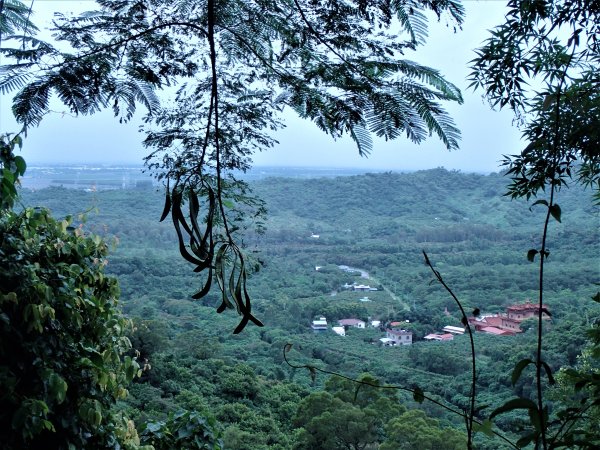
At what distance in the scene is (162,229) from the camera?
4.01 m

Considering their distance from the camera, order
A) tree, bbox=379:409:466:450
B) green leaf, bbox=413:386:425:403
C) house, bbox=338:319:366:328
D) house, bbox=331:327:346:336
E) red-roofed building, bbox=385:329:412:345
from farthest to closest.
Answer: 1. house, bbox=331:327:346:336
2. house, bbox=338:319:366:328
3. red-roofed building, bbox=385:329:412:345
4. tree, bbox=379:409:466:450
5. green leaf, bbox=413:386:425:403

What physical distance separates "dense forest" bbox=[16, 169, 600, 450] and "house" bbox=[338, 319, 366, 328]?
58mm

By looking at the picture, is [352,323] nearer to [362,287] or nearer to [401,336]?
[362,287]

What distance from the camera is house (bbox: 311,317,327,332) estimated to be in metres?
3.76

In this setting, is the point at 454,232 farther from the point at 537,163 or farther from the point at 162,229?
the point at 537,163

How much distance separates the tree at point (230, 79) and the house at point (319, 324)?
237cm

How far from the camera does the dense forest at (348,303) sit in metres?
2.12

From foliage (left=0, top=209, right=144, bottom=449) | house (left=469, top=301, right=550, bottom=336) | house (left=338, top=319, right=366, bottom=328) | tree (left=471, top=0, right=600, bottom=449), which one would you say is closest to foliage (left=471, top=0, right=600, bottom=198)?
tree (left=471, top=0, right=600, bottom=449)

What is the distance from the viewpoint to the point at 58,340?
1454mm

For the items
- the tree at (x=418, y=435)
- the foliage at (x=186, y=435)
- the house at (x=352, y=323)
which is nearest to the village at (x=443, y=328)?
the house at (x=352, y=323)

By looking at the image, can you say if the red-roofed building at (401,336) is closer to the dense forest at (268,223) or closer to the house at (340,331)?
the dense forest at (268,223)

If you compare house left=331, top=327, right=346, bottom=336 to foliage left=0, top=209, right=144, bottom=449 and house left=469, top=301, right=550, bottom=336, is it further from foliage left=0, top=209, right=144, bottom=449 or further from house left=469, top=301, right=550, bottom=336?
foliage left=0, top=209, right=144, bottom=449

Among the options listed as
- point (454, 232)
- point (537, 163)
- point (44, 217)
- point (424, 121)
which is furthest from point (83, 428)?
point (454, 232)

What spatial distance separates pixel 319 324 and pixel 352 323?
0.31m
